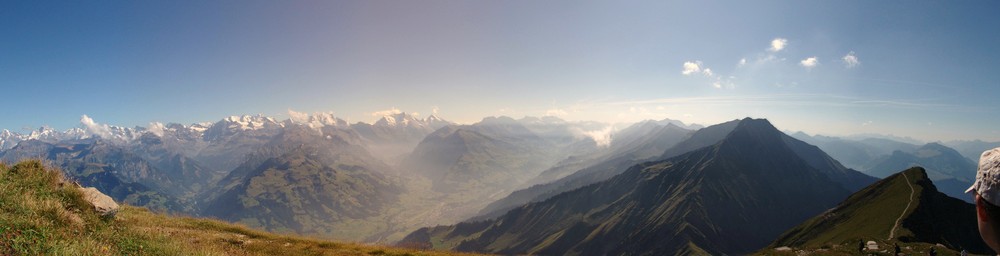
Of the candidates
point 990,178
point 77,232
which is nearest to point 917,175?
point 990,178

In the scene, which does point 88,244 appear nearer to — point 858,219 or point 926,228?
point 926,228

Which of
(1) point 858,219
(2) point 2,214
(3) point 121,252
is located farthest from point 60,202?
(1) point 858,219

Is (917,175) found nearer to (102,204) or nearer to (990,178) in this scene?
(990,178)

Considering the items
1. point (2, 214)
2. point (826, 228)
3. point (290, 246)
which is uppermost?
point (2, 214)

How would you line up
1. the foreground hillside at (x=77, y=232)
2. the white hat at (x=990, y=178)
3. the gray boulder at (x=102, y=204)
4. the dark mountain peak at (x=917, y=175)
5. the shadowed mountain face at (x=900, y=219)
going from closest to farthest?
the white hat at (x=990, y=178) < the foreground hillside at (x=77, y=232) < the gray boulder at (x=102, y=204) < the shadowed mountain face at (x=900, y=219) < the dark mountain peak at (x=917, y=175)

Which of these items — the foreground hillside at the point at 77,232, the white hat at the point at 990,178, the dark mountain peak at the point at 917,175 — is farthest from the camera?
the dark mountain peak at the point at 917,175

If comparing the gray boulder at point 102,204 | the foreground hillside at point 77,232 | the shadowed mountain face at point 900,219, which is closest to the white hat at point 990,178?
the foreground hillside at point 77,232

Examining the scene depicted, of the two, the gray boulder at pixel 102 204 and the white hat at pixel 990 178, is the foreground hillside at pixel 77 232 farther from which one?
the white hat at pixel 990 178
